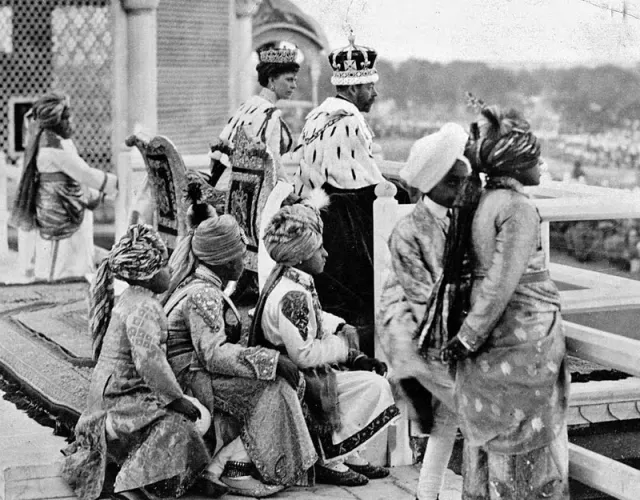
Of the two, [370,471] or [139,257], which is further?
[370,471]

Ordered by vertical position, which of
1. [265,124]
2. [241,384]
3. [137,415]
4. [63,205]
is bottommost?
[137,415]

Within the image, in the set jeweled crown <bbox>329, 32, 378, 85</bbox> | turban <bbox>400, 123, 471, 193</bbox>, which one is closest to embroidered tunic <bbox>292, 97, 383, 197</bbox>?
jeweled crown <bbox>329, 32, 378, 85</bbox>

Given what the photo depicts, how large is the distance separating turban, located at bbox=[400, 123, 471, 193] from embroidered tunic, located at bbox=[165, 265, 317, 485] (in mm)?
1069

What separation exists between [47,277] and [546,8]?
6.40 meters

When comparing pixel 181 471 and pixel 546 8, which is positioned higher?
pixel 546 8

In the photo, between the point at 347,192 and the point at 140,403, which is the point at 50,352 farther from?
the point at 140,403

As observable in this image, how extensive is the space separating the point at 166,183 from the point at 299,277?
2672 millimetres

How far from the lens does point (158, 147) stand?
785 cm

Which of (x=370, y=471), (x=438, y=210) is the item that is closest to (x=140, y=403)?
(x=370, y=471)

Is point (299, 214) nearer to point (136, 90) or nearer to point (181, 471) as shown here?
point (181, 471)

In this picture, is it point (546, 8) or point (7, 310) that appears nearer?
point (7, 310)

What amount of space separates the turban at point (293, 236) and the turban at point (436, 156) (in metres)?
0.78

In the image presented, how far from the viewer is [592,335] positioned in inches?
181

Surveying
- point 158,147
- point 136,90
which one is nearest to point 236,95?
point 136,90
